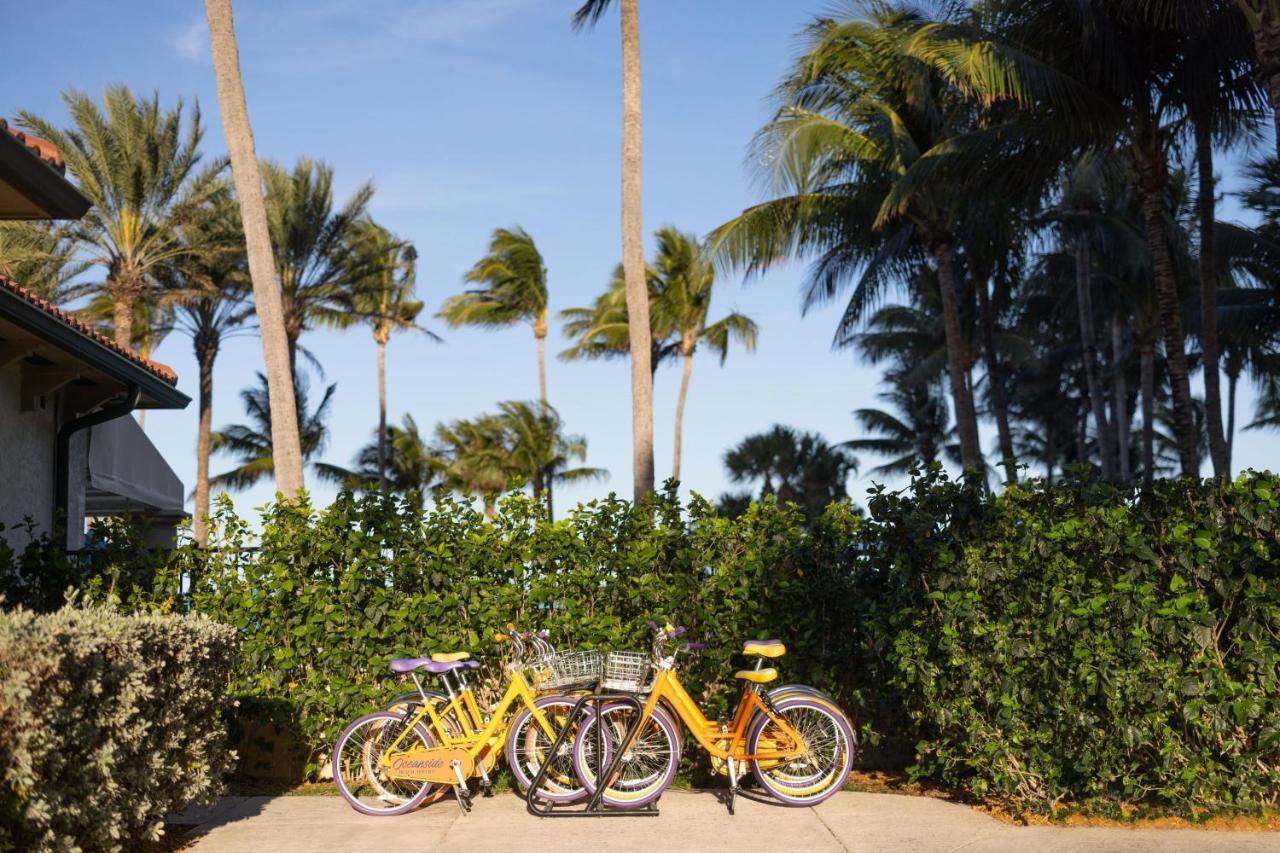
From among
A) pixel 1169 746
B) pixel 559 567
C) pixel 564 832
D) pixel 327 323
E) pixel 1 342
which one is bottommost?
pixel 564 832

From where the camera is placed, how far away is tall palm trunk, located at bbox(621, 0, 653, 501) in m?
14.7

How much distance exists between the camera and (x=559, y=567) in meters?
8.83

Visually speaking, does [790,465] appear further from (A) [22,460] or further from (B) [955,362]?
(A) [22,460]

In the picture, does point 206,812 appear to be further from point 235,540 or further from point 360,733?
Answer: point 235,540

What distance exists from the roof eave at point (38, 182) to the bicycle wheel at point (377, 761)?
3.73 m

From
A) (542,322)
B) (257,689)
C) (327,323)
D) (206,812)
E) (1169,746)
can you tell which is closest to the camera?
(1169,746)

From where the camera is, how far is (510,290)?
53.7m

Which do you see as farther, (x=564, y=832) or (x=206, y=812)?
(x=206, y=812)

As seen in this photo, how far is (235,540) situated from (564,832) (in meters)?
3.40

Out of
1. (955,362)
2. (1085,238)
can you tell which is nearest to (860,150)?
(955,362)

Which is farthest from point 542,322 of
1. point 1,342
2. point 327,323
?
point 1,342

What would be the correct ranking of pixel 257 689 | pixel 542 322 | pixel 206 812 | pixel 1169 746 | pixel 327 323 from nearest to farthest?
pixel 1169 746
pixel 206 812
pixel 257 689
pixel 327 323
pixel 542 322

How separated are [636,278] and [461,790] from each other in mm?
8309

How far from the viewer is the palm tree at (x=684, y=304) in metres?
48.7
